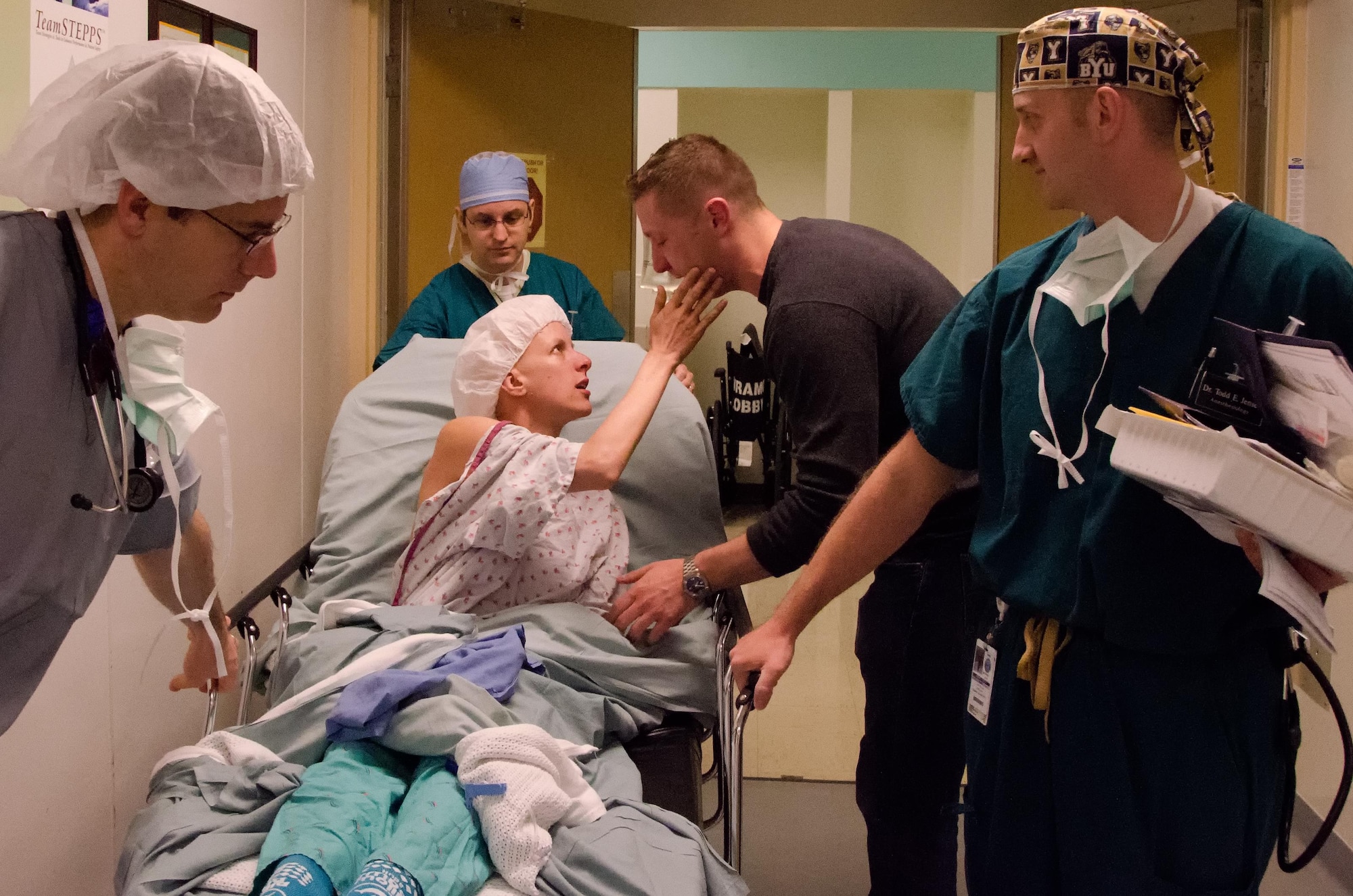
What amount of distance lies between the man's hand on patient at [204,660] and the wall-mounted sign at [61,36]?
0.84 metres

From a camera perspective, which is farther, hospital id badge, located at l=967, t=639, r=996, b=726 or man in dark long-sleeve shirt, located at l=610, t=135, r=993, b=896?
man in dark long-sleeve shirt, located at l=610, t=135, r=993, b=896

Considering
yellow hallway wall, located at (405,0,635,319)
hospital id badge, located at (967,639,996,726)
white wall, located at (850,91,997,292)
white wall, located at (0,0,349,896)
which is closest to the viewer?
hospital id badge, located at (967,639,996,726)

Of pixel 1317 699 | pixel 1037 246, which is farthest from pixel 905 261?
pixel 1317 699

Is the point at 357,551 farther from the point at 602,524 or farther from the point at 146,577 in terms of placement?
the point at 146,577

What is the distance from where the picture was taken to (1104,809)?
4.48ft

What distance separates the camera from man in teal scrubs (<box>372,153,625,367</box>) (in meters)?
3.09

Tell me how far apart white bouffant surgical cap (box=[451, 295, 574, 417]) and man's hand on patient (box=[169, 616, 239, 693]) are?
0.74 metres

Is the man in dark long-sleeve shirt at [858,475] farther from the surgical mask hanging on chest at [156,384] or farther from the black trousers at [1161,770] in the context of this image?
the surgical mask hanging on chest at [156,384]

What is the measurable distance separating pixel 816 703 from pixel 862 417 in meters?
2.02

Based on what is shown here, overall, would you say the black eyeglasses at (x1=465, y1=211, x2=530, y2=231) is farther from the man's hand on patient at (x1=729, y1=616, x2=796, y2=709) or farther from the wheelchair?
the wheelchair

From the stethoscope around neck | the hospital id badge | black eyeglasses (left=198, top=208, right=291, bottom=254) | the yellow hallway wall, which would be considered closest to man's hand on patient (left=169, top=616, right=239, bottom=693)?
the stethoscope around neck

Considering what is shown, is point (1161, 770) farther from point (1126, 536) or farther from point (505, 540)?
point (505, 540)

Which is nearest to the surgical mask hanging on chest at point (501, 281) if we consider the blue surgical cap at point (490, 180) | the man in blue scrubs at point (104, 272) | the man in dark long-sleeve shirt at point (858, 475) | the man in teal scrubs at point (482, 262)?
the man in teal scrubs at point (482, 262)

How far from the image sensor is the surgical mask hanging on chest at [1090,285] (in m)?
1.33
